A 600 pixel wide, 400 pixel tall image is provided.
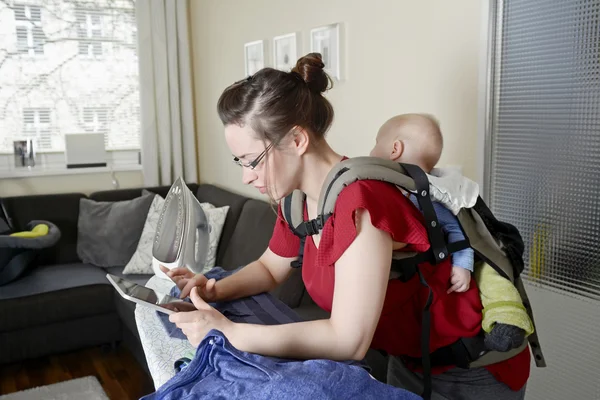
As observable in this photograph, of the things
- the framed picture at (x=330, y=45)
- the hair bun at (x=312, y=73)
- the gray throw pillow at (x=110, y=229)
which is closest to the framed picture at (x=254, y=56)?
the framed picture at (x=330, y=45)

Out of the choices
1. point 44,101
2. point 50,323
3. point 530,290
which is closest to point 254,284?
point 530,290

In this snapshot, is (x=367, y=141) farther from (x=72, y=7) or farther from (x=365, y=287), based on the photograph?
(x=72, y=7)

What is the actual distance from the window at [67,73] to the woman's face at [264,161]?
3345 millimetres

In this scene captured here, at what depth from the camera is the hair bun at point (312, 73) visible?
1.32m

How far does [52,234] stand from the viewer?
3531 mm

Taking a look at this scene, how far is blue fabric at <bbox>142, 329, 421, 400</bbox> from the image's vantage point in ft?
2.94

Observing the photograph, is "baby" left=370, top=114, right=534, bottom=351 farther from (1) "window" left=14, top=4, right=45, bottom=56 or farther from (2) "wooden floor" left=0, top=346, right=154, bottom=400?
(1) "window" left=14, top=4, right=45, bottom=56

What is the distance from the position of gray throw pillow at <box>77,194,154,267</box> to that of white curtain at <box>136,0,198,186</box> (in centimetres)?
48

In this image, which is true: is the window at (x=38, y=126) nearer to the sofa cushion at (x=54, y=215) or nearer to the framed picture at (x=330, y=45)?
the sofa cushion at (x=54, y=215)

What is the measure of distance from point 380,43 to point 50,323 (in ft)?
7.66

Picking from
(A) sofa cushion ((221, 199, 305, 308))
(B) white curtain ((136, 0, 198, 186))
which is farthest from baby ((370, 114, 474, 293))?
(B) white curtain ((136, 0, 198, 186))

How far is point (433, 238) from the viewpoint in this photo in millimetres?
1158

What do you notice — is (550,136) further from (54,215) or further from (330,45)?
(54,215)

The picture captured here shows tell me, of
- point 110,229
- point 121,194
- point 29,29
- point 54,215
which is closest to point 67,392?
point 110,229
